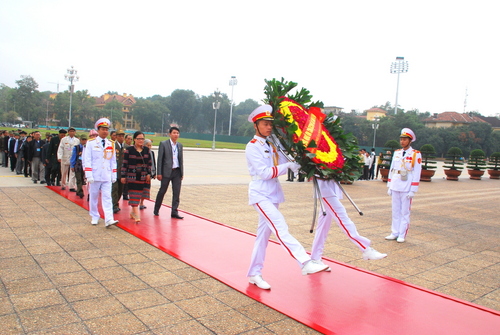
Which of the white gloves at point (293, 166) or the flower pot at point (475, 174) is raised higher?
the white gloves at point (293, 166)

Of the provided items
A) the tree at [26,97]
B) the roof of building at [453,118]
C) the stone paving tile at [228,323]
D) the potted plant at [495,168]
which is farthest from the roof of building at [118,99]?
the stone paving tile at [228,323]

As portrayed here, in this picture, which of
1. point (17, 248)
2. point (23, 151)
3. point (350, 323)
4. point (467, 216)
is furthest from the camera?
point (23, 151)

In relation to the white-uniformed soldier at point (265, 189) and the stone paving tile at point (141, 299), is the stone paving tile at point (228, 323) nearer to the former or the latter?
the stone paving tile at point (141, 299)

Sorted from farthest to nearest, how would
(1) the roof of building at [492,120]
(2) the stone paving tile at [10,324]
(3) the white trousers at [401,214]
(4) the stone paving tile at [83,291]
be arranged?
(1) the roof of building at [492,120] < (3) the white trousers at [401,214] < (4) the stone paving tile at [83,291] < (2) the stone paving tile at [10,324]

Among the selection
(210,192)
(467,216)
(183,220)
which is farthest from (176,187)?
(467,216)

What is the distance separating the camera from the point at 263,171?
386cm

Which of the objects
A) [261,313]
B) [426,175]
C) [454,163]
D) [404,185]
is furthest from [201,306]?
[454,163]

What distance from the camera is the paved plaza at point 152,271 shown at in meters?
3.24

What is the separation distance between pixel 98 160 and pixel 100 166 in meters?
0.11

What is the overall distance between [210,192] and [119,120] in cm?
8246

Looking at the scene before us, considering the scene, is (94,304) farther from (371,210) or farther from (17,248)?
(371,210)

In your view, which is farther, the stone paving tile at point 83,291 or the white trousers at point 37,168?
the white trousers at point 37,168

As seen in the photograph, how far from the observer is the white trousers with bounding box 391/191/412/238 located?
262 inches

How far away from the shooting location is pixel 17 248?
202 inches
